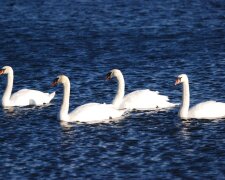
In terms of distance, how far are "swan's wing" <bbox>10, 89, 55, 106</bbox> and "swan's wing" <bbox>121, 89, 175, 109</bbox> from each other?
2740 millimetres

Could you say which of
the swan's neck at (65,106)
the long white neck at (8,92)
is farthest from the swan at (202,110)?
the long white neck at (8,92)

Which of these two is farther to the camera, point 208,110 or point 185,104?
point 185,104

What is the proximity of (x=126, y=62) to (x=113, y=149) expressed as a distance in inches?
523

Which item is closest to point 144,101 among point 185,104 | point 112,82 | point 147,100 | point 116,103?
point 147,100

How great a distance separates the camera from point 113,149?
91.9ft

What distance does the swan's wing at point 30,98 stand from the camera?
33812 mm

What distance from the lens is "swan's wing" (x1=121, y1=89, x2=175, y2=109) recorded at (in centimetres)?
3306

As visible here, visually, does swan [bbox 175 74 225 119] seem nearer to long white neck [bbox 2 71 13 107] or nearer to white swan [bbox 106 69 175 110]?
white swan [bbox 106 69 175 110]

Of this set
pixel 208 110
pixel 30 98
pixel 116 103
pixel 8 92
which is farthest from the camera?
pixel 8 92

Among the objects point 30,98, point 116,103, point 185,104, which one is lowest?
point 185,104

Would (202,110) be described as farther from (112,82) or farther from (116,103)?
(112,82)

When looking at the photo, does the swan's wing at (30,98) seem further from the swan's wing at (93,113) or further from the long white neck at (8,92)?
the swan's wing at (93,113)

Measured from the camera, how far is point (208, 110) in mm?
31234

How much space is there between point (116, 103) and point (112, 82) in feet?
13.0
